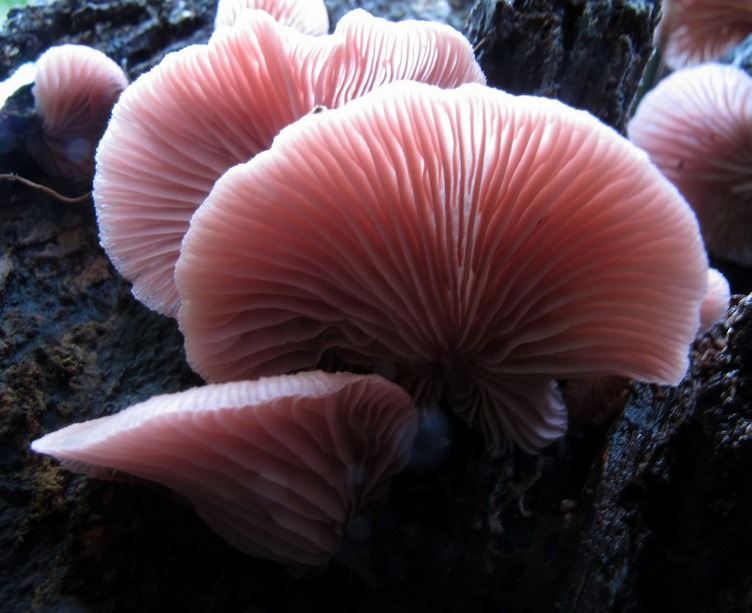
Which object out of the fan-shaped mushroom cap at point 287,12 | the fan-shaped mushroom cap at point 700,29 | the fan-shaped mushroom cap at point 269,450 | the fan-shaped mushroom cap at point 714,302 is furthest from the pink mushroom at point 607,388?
the fan-shaped mushroom cap at point 700,29

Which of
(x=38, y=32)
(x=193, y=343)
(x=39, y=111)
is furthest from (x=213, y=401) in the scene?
(x=38, y=32)

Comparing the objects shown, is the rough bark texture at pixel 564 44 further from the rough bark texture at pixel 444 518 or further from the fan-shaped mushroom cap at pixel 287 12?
→ the rough bark texture at pixel 444 518

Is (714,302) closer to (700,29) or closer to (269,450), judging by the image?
(269,450)

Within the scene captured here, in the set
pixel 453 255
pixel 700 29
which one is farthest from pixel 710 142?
pixel 453 255

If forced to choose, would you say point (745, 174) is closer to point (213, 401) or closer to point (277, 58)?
point (277, 58)

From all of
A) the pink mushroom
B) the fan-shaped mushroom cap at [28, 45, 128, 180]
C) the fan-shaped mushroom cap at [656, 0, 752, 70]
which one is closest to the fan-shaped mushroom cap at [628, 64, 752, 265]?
the fan-shaped mushroom cap at [656, 0, 752, 70]

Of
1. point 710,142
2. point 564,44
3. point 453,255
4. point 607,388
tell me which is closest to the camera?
point 453,255

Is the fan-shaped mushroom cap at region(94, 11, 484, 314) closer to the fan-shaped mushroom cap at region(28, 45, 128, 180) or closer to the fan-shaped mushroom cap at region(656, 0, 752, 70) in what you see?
the fan-shaped mushroom cap at region(28, 45, 128, 180)
